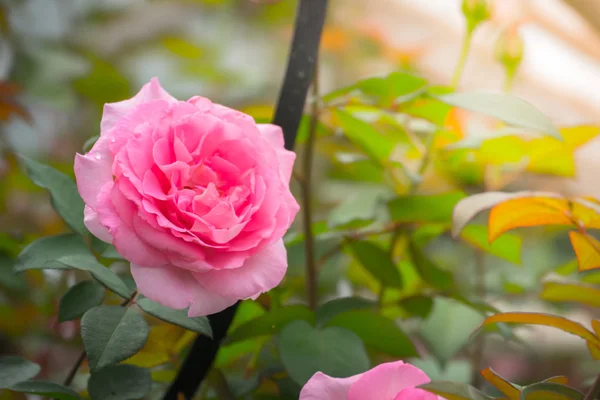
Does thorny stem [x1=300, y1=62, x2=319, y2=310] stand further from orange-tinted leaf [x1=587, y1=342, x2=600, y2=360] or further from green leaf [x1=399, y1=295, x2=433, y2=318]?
orange-tinted leaf [x1=587, y1=342, x2=600, y2=360]

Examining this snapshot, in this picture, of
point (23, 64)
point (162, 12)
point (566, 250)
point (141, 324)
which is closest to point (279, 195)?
point (141, 324)

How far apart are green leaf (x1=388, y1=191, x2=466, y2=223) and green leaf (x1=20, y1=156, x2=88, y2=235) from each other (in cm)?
22

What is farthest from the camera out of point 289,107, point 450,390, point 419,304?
point 419,304

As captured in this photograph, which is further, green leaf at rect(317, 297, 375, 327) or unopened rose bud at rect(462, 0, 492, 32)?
unopened rose bud at rect(462, 0, 492, 32)

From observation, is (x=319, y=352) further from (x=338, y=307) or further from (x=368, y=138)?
(x=368, y=138)

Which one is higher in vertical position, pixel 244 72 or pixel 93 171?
pixel 93 171

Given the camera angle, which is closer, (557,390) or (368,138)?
(557,390)

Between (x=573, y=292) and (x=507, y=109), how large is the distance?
5.2 inches

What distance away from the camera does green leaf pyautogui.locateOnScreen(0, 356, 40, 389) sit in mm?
284

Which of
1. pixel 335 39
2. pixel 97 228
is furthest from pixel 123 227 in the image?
pixel 335 39

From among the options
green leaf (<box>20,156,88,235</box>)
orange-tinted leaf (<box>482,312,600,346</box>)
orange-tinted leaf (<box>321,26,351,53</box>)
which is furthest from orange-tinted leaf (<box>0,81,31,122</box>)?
orange-tinted leaf (<box>321,26,351,53</box>)

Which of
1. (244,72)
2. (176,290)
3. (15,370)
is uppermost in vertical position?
(176,290)

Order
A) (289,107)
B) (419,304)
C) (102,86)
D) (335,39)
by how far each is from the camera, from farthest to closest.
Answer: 1. (335,39)
2. (102,86)
3. (419,304)
4. (289,107)

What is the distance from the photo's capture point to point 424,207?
0.41m
